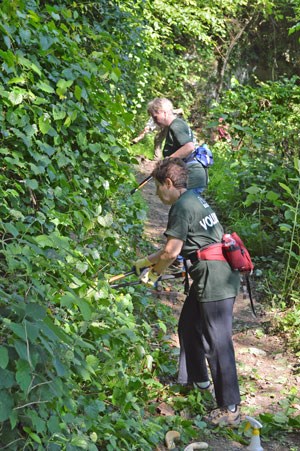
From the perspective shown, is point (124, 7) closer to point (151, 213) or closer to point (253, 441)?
point (151, 213)

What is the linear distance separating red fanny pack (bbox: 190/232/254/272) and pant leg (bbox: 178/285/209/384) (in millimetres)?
458

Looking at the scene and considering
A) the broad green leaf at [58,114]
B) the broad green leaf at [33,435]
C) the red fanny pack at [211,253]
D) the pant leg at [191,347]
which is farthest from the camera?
the pant leg at [191,347]

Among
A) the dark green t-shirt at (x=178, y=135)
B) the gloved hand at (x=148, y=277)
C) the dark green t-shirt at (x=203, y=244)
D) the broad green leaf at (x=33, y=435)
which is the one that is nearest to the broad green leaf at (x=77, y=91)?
the dark green t-shirt at (x=203, y=244)

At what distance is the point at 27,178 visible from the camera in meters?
4.04

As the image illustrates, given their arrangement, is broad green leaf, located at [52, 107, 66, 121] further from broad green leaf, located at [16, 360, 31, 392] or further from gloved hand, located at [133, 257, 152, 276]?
broad green leaf, located at [16, 360, 31, 392]

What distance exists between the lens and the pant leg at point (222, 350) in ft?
15.1

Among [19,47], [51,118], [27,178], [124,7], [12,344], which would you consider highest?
→ [124,7]

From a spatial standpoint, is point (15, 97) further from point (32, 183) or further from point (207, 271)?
point (207, 271)

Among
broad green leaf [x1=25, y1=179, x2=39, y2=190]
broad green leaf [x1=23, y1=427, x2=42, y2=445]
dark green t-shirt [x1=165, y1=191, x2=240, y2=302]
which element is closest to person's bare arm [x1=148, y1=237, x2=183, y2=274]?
dark green t-shirt [x1=165, y1=191, x2=240, y2=302]

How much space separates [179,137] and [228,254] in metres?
2.25

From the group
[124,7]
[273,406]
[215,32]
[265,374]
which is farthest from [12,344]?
[215,32]

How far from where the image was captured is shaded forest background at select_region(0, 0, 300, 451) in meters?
2.46

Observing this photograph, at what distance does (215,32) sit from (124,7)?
10.8 metres

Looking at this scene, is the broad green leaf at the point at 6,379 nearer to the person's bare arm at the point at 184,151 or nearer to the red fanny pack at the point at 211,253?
the red fanny pack at the point at 211,253
